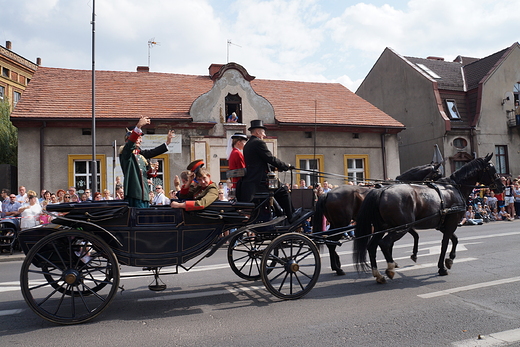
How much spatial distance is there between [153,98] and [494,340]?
56.4 feet

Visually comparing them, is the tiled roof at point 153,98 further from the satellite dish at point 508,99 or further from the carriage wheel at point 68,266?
the carriage wheel at point 68,266

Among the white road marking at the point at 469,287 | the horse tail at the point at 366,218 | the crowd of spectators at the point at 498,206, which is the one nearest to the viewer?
the white road marking at the point at 469,287

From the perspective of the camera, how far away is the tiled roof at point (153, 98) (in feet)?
55.1

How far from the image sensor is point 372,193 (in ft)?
20.2

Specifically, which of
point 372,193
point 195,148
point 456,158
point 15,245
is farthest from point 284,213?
point 456,158

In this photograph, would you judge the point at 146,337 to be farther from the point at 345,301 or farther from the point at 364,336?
the point at 345,301

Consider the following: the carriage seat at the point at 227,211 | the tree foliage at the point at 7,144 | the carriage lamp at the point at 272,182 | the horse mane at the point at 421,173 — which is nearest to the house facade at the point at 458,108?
the horse mane at the point at 421,173

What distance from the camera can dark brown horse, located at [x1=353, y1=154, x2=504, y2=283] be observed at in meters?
5.94

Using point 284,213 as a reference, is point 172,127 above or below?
above

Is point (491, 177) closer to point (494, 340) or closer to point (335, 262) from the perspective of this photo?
point (335, 262)

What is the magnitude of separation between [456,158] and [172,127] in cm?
1639

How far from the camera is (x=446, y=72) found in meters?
26.8

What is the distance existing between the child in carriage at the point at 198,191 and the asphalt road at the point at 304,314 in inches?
48.6

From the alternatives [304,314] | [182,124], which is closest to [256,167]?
[304,314]
